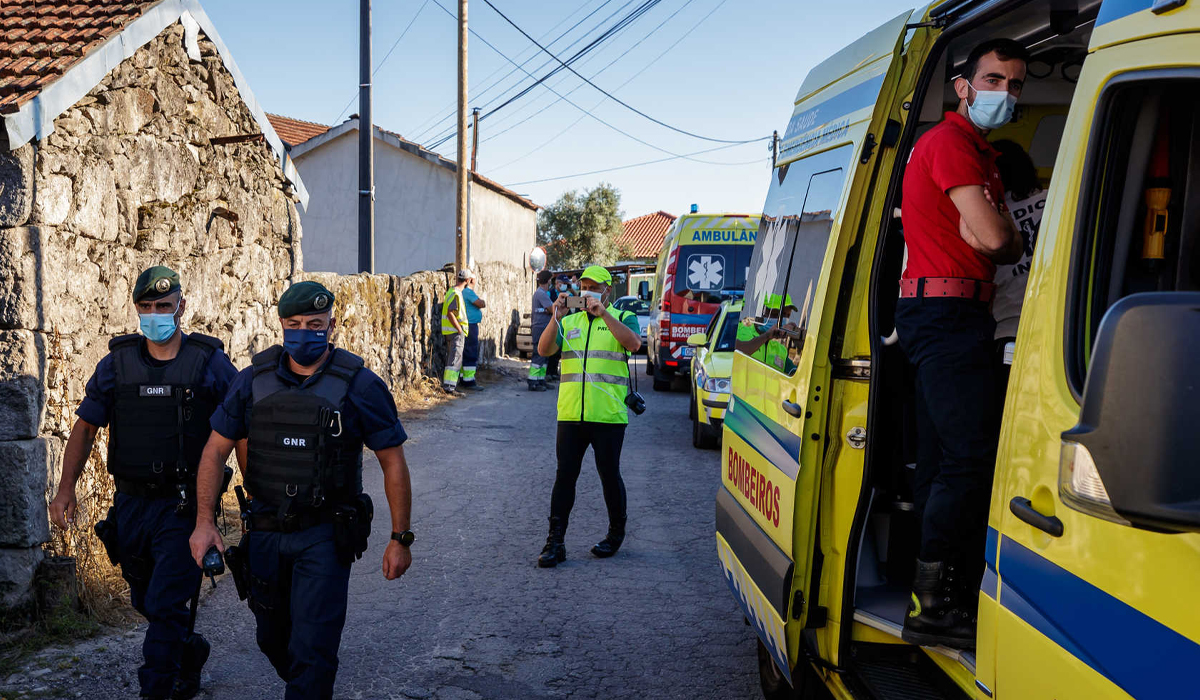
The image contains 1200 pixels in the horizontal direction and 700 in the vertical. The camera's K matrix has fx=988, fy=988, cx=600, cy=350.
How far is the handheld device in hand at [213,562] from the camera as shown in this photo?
12.0 ft

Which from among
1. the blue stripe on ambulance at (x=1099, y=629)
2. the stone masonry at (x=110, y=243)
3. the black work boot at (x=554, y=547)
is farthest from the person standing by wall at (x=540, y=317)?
the blue stripe on ambulance at (x=1099, y=629)

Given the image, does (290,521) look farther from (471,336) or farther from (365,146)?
(471,336)

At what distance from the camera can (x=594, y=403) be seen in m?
6.52

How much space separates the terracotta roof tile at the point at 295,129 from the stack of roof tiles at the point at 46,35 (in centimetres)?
2211

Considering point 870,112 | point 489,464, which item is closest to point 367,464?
point 489,464

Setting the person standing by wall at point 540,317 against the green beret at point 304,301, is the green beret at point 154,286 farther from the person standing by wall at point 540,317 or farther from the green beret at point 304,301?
the person standing by wall at point 540,317

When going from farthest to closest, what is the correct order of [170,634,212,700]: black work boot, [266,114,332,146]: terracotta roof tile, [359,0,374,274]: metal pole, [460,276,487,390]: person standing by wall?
[266,114,332,146]: terracotta roof tile < [460,276,487,390]: person standing by wall < [359,0,374,274]: metal pole < [170,634,212,700]: black work boot

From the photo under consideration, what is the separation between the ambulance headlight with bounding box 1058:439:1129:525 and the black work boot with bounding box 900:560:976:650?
1174mm

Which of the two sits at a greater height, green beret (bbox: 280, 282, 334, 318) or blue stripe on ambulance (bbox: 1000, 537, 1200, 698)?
green beret (bbox: 280, 282, 334, 318)

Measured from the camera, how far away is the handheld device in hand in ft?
12.0

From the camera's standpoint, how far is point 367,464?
1003 centimetres

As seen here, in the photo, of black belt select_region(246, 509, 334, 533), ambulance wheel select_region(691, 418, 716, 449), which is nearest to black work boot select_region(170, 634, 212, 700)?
black belt select_region(246, 509, 334, 533)

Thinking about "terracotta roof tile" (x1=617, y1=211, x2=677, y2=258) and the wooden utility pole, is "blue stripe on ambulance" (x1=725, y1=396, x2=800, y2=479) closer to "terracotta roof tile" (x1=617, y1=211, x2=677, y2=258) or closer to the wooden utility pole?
the wooden utility pole

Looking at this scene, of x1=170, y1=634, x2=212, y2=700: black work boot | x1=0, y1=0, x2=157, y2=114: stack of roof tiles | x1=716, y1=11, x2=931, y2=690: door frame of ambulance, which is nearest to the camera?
x1=716, y1=11, x2=931, y2=690: door frame of ambulance
